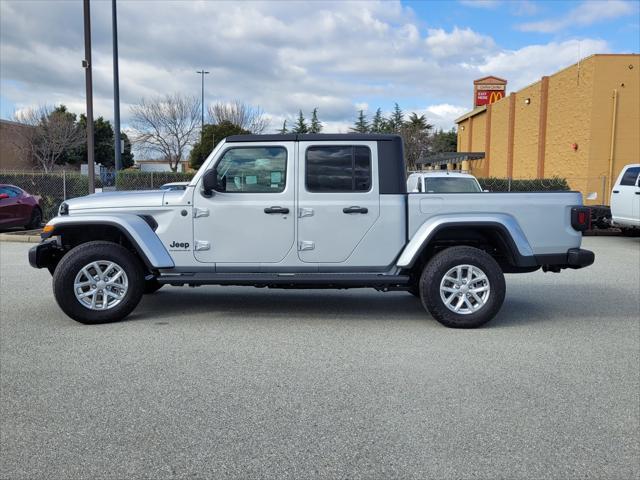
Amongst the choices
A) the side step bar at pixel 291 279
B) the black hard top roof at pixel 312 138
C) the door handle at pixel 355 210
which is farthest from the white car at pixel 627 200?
the door handle at pixel 355 210

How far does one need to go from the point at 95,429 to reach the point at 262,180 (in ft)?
11.1

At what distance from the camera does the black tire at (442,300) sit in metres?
6.29

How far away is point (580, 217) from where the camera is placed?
6387 mm

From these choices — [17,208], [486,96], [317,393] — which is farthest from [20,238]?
[486,96]

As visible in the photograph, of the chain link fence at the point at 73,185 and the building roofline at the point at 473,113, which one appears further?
the building roofline at the point at 473,113

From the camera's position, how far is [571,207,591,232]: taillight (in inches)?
251

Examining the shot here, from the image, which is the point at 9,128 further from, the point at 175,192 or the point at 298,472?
the point at 298,472

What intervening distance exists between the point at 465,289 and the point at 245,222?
246 centimetres

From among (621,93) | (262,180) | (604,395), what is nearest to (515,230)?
(604,395)

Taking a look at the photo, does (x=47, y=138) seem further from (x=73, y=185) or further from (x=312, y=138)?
(x=312, y=138)

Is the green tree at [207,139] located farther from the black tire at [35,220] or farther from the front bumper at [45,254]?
the front bumper at [45,254]

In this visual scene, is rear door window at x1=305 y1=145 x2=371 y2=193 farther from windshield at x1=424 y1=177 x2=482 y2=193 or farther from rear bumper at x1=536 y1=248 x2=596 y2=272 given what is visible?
windshield at x1=424 y1=177 x2=482 y2=193

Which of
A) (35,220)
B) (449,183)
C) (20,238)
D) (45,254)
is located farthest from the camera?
(35,220)

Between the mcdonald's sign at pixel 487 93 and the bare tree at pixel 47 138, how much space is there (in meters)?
30.7
